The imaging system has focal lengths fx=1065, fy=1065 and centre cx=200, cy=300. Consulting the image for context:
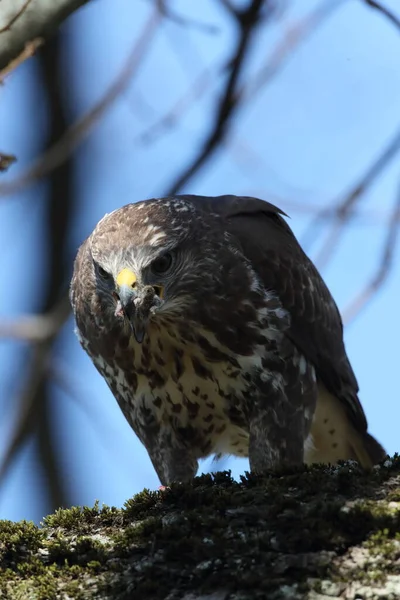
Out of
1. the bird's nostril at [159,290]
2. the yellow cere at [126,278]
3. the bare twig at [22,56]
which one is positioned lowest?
the yellow cere at [126,278]

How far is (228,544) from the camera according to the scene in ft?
9.25

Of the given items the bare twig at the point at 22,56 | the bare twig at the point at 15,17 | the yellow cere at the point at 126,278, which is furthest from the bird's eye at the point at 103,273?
the bare twig at the point at 15,17

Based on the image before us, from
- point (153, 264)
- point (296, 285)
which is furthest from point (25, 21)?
point (296, 285)

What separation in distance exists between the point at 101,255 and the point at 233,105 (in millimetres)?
1835

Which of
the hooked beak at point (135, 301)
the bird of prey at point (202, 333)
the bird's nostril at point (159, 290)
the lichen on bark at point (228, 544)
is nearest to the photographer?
the lichen on bark at point (228, 544)

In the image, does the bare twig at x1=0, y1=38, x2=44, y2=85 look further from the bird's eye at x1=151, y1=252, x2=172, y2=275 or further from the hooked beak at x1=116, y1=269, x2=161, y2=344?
the bird's eye at x1=151, y1=252, x2=172, y2=275

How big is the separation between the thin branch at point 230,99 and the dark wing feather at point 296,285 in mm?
633

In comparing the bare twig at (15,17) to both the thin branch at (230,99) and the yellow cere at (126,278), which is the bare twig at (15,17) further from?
the thin branch at (230,99)

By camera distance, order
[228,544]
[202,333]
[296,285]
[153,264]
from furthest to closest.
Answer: [296,285], [202,333], [153,264], [228,544]

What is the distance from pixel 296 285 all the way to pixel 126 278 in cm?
129

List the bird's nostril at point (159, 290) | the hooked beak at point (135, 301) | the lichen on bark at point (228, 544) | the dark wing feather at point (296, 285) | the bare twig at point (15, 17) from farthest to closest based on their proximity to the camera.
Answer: the dark wing feather at point (296, 285)
the bird's nostril at point (159, 290)
the hooked beak at point (135, 301)
the bare twig at point (15, 17)
the lichen on bark at point (228, 544)

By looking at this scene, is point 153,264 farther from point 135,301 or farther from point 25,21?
point 25,21

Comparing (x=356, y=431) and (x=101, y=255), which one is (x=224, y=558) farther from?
(x=356, y=431)

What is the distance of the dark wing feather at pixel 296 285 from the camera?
5.03 meters
